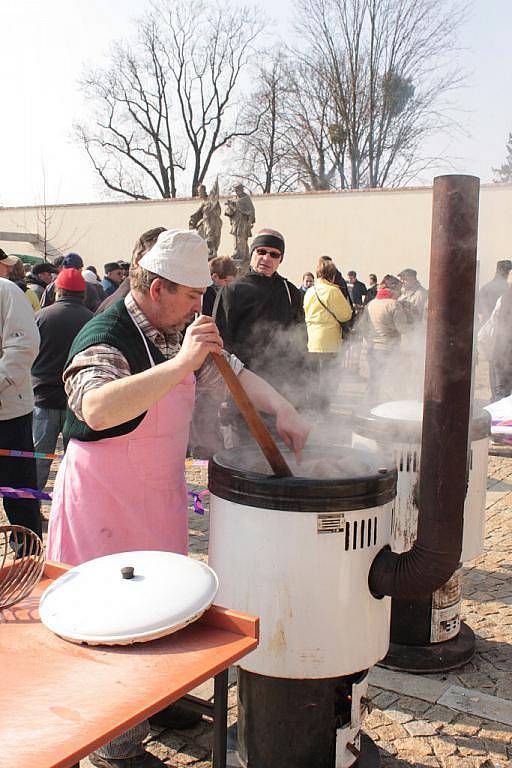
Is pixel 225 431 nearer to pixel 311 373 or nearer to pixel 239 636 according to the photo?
pixel 311 373

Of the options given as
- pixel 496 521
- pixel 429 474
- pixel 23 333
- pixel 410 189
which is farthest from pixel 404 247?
pixel 429 474

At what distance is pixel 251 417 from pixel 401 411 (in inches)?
51.1

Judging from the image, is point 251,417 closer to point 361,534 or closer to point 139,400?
point 139,400

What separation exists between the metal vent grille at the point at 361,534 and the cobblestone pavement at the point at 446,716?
37.8 inches

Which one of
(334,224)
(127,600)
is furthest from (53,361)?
(334,224)

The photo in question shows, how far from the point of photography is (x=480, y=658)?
337 centimetres

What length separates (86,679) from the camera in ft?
4.60

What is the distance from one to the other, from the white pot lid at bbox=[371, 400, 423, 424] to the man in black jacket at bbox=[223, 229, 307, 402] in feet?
4.63

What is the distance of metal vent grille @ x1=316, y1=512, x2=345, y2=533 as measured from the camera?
2119 millimetres

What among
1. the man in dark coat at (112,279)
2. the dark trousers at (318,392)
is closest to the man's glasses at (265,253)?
the dark trousers at (318,392)

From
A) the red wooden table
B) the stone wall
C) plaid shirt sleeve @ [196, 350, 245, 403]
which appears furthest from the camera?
the stone wall

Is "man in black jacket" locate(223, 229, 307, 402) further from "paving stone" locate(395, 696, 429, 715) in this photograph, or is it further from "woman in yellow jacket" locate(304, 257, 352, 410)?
"woman in yellow jacket" locate(304, 257, 352, 410)

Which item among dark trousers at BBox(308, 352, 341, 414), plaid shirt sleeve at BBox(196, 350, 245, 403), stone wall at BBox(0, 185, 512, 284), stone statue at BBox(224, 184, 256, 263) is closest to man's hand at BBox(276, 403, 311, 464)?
plaid shirt sleeve at BBox(196, 350, 245, 403)

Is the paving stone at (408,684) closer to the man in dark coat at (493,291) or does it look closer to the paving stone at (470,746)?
the paving stone at (470,746)
